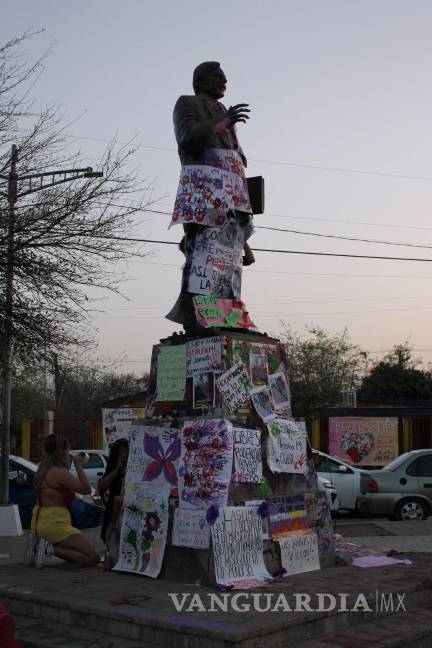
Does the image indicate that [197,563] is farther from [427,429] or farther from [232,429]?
[427,429]

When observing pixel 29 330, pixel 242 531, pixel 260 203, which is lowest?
pixel 242 531

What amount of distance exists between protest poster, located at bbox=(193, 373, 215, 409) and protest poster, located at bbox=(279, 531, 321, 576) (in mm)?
1501

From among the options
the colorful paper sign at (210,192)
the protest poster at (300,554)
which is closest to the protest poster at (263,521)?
the protest poster at (300,554)

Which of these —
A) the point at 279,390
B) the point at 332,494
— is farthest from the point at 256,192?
the point at 332,494

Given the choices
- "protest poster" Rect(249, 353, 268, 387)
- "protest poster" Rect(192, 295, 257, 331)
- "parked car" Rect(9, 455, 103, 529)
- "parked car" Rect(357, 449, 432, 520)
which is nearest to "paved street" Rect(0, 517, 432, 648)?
"protest poster" Rect(249, 353, 268, 387)

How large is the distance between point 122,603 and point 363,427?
70.9ft

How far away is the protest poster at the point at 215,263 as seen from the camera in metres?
8.70

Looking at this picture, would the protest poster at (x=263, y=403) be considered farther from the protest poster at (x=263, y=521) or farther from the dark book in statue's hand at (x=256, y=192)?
the dark book in statue's hand at (x=256, y=192)

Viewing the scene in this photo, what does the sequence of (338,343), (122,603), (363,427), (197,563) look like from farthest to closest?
(338,343)
(363,427)
(197,563)
(122,603)

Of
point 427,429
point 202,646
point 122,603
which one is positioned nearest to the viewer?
point 202,646

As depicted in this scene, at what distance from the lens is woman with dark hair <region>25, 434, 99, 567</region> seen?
8.76 metres

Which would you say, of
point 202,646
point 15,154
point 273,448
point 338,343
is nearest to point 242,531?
point 273,448

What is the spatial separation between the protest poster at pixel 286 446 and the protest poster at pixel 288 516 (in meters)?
0.29

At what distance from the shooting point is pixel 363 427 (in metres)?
27.6
